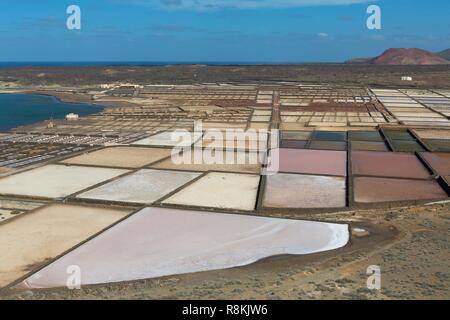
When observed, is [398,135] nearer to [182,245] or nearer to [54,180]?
[54,180]

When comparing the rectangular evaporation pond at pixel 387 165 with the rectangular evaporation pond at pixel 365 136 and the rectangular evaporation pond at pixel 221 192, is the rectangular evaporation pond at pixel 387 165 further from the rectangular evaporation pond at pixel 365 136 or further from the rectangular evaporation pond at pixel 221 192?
the rectangular evaporation pond at pixel 221 192

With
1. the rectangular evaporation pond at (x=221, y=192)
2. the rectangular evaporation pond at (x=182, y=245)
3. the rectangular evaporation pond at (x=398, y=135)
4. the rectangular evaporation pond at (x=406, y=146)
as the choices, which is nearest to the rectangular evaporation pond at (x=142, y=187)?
the rectangular evaporation pond at (x=221, y=192)

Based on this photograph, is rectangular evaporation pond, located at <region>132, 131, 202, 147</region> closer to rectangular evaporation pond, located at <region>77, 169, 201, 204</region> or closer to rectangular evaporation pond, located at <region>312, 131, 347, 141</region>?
rectangular evaporation pond, located at <region>77, 169, 201, 204</region>

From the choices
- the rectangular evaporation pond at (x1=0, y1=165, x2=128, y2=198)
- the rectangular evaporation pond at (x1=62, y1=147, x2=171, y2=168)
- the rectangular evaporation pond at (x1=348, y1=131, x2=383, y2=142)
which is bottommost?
the rectangular evaporation pond at (x1=0, y1=165, x2=128, y2=198)

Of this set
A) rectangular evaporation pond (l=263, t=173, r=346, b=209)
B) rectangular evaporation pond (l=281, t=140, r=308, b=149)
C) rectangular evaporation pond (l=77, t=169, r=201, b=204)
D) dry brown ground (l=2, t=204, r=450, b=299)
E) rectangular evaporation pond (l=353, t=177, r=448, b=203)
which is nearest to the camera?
dry brown ground (l=2, t=204, r=450, b=299)

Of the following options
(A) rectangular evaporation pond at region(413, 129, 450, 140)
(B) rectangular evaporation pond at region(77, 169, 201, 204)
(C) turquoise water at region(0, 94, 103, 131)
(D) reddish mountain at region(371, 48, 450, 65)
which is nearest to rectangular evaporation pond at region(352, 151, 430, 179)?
(A) rectangular evaporation pond at region(413, 129, 450, 140)

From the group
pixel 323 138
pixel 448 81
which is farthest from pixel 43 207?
pixel 448 81

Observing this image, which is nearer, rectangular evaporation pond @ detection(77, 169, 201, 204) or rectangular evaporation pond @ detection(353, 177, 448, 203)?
rectangular evaporation pond @ detection(353, 177, 448, 203)
